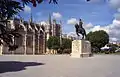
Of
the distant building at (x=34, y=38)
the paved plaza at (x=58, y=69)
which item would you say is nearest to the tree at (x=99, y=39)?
the distant building at (x=34, y=38)

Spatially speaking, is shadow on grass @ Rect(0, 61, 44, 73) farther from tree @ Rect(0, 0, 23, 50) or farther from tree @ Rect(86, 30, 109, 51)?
tree @ Rect(86, 30, 109, 51)

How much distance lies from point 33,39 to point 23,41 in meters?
8.53

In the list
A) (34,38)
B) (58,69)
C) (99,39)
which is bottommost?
(58,69)

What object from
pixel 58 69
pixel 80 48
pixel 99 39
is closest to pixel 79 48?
pixel 80 48

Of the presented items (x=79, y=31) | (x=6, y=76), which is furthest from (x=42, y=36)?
(x=6, y=76)

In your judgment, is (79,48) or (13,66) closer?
(13,66)

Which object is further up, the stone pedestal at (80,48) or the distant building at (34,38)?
the distant building at (34,38)

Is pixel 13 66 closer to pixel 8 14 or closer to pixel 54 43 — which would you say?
pixel 8 14

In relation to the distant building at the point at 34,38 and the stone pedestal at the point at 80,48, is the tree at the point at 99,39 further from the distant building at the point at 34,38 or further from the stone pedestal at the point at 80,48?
the stone pedestal at the point at 80,48

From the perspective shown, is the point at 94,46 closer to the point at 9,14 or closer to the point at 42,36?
the point at 42,36

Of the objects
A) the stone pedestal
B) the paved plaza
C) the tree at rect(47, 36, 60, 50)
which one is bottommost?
the paved plaza

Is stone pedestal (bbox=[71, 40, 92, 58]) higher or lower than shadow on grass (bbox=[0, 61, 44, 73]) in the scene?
higher

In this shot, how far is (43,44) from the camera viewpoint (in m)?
130

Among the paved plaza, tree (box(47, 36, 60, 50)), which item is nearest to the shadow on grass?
the paved plaza
